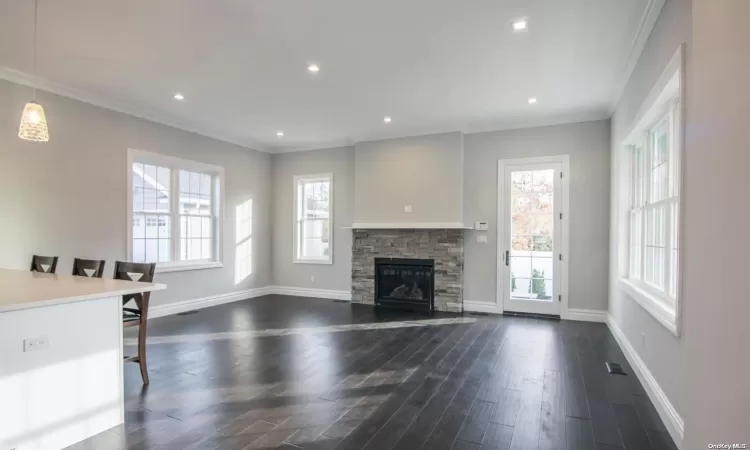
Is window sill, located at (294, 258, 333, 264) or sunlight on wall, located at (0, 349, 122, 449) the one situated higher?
window sill, located at (294, 258, 333, 264)

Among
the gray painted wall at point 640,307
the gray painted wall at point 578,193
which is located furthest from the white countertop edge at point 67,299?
the gray painted wall at point 578,193

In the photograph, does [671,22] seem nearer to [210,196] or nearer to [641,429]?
[641,429]

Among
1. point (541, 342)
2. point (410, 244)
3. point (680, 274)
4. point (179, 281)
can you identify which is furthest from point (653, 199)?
point (179, 281)

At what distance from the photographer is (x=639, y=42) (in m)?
3.28

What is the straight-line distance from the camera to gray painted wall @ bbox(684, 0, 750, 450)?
113 cm

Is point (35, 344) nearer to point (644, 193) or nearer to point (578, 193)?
point (644, 193)

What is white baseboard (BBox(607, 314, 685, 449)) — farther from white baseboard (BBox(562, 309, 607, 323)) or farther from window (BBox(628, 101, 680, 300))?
white baseboard (BBox(562, 309, 607, 323))

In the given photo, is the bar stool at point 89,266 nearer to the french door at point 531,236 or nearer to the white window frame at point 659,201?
the white window frame at point 659,201

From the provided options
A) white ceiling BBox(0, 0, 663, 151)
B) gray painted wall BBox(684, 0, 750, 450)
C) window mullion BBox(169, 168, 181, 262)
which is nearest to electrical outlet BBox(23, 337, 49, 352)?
white ceiling BBox(0, 0, 663, 151)

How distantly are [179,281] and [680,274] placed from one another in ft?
19.7

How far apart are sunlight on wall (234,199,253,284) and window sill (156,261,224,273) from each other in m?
0.45

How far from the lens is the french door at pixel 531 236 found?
565cm

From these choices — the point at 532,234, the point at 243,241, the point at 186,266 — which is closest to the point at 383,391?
the point at 532,234

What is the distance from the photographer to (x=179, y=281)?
593 cm
